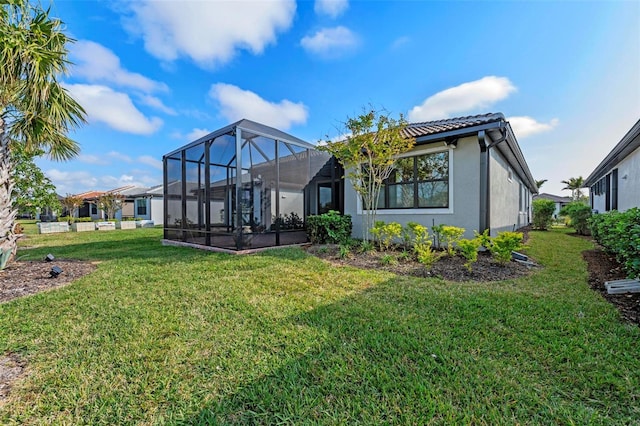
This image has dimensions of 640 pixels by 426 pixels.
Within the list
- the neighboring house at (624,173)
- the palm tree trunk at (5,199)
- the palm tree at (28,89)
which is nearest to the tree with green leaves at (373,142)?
the neighboring house at (624,173)

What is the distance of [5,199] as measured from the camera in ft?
18.9

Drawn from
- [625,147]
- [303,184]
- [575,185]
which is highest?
[575,185]

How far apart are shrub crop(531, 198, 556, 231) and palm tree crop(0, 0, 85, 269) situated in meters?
20.5

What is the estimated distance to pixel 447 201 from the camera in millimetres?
7434

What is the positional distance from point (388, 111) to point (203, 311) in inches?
248

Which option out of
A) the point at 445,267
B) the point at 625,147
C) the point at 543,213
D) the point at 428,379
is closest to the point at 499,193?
the point at 625,147

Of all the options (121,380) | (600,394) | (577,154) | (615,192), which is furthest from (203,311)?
(577,154)

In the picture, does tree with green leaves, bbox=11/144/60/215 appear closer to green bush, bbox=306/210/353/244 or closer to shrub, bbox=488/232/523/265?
green bush, bbox=306/210/353/244

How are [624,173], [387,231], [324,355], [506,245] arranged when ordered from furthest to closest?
[624,173] < [387,231] < [506,245] < [324,355]

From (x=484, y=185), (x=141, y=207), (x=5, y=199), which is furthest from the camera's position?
(x=141, y=207)

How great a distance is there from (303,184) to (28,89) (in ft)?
22.1

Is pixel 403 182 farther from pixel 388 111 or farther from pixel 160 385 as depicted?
pixel 160 385

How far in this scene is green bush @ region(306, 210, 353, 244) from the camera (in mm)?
8414

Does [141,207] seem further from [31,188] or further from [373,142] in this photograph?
[373,142]
